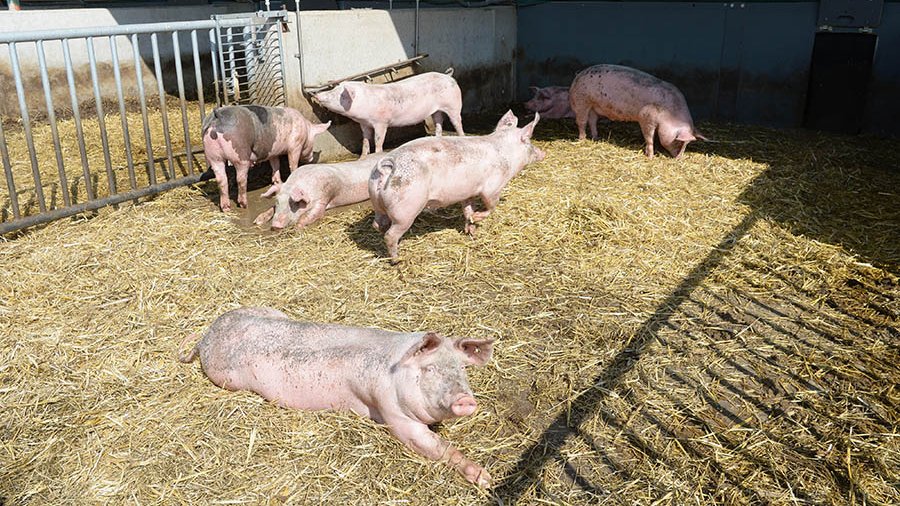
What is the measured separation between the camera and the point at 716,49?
10523 mm

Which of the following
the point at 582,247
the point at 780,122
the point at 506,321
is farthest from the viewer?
the point at 780,122

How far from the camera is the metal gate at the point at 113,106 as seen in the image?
6203 mm

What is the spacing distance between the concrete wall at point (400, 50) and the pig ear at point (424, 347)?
212 inches

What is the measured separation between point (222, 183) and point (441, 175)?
237 cm

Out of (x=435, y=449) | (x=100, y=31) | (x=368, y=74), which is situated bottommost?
(x=435, y=449)

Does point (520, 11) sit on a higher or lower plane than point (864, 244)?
higher

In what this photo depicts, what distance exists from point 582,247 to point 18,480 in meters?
4.21

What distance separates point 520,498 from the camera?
10.5ft

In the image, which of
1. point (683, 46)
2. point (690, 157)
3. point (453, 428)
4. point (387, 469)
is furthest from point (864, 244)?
point (683, 46)

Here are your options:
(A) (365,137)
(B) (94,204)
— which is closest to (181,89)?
(B) (94,204)

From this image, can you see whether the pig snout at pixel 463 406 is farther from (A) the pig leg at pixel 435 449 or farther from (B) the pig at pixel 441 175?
(B) the pig at pixel 441 175

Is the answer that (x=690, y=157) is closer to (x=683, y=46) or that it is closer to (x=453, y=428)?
(x=683, y=46)

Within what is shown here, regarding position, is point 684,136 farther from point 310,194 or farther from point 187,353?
point 187,353

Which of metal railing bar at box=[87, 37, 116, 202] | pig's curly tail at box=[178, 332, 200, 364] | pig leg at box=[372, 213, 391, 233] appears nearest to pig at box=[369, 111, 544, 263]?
pig leg at box=[372, 213, 391, 233]
